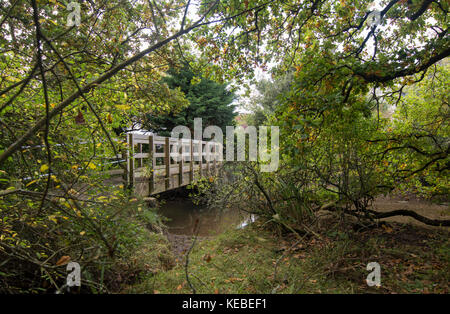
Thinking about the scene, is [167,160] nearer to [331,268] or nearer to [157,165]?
[157,165]

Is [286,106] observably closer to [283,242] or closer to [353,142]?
[353,142]

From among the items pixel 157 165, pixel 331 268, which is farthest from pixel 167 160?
pixel 331 268

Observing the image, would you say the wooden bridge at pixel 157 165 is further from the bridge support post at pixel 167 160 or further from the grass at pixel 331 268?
the grass at pixel 331 268

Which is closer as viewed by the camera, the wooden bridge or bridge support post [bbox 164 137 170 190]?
the wooden bridge

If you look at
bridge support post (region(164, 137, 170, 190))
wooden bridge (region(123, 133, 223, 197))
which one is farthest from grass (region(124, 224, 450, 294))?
bridge support post (region(164, 137, 170, 190))

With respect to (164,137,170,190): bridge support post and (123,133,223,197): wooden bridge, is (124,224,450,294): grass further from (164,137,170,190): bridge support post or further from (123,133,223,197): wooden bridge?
(164,137,170,190): bridge support post

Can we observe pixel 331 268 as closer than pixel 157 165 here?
Yes

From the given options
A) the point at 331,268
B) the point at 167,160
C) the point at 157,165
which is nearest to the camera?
the point at 331,268

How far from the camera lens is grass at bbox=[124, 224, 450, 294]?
2553 millimetres

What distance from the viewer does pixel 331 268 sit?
9.21 ft

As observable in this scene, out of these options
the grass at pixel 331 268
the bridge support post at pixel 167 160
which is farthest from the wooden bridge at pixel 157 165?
the grass at pixel 331 268

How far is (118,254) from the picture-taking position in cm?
290

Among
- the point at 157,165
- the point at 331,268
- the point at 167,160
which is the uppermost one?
the point at 167,160
